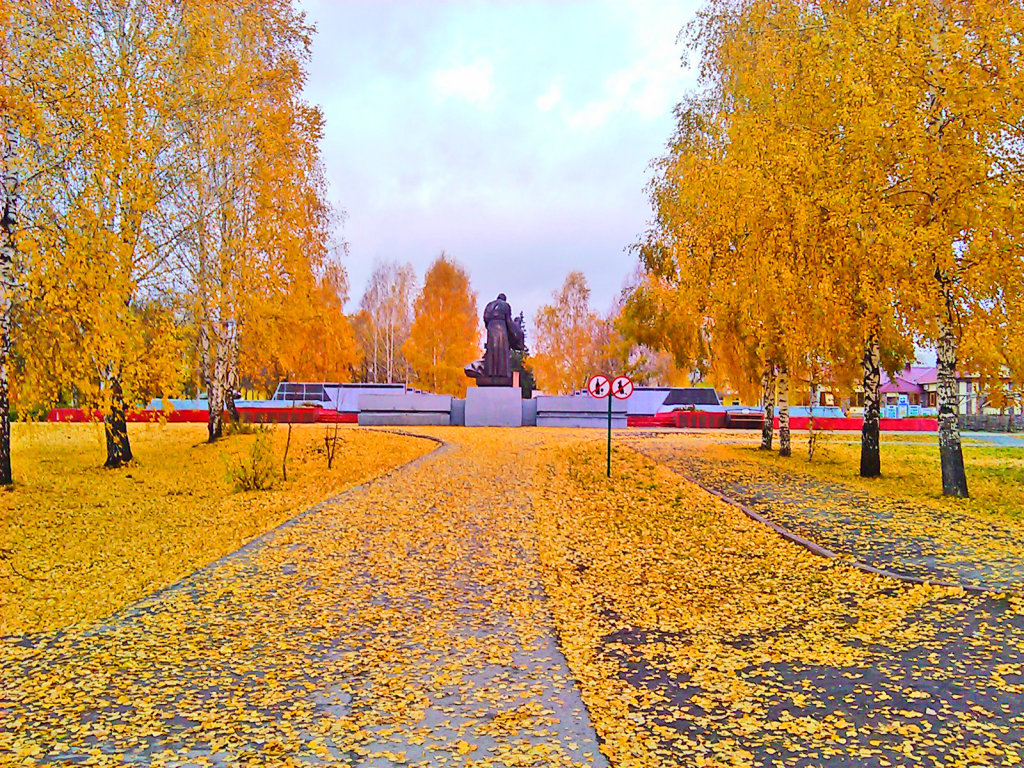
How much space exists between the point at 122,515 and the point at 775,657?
8.71m

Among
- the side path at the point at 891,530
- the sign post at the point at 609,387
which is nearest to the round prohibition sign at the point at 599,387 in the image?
the sign post at the point at 609,387

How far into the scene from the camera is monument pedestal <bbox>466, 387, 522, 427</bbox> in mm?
36406

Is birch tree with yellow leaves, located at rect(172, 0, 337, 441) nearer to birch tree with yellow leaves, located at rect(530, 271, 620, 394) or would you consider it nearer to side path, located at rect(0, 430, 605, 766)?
side path, located at rect(0, 430, 605, 766)

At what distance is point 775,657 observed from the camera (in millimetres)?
4777

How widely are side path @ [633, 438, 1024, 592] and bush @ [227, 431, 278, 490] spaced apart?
7444 millimetres

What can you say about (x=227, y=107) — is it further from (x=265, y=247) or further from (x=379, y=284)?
(x=379, y=284)

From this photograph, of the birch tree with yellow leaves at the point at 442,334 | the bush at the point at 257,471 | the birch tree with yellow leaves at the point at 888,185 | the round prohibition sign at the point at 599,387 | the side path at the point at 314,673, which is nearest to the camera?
the side path at the point at 314,673

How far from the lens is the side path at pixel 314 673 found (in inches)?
136

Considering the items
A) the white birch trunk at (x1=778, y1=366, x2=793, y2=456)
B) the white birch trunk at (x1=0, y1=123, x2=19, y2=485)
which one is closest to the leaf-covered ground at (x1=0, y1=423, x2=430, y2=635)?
the white birch trunk at (x1=0, y1=123, x2=19, y2=485)

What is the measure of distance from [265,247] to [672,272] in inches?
419

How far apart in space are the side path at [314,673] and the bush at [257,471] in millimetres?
5339

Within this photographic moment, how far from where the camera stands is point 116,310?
8781 mm

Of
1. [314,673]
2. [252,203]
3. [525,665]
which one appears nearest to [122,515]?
[314,673]

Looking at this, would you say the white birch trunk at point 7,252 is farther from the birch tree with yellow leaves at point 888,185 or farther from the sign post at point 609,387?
the birch tree with yellow leaves at point 888,185
